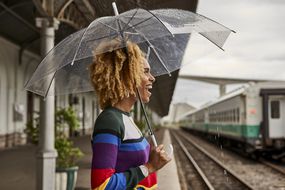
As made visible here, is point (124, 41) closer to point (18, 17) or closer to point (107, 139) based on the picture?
point (107, 139)

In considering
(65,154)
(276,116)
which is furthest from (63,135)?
(276,116)

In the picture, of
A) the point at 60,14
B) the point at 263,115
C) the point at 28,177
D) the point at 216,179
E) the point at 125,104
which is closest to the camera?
the point at 125,104

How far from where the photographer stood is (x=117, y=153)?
2.23 m

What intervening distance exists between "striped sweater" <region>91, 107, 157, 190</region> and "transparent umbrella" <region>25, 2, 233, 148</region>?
0.39 m

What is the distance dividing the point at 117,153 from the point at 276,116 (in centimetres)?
1609

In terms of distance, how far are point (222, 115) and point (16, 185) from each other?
1550 centimetres

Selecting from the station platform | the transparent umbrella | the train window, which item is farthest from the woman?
the train window

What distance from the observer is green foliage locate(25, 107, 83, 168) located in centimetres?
874

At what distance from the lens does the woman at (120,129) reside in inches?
85.2

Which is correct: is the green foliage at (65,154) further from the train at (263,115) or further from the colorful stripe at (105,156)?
the train at (263,115)

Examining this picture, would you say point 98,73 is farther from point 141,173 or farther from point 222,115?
point 222,115

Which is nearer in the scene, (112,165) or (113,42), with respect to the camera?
(112,165)

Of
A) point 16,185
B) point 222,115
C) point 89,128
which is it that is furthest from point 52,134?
point 89,128

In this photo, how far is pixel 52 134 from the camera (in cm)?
825
